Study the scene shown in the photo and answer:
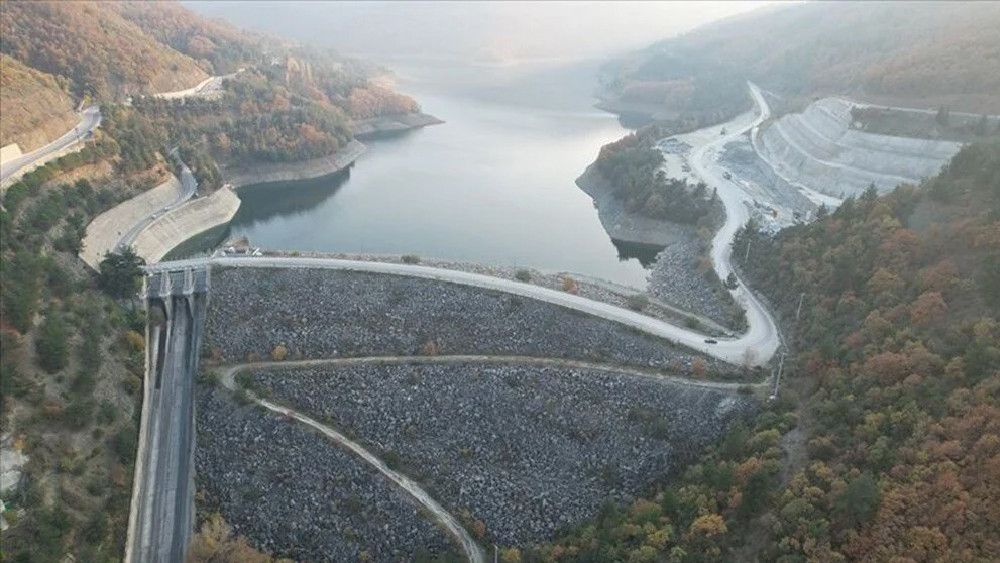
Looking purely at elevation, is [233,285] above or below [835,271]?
below

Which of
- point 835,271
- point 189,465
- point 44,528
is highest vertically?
point 835,271

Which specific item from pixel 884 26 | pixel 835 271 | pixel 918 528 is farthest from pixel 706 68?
pixel 918 528

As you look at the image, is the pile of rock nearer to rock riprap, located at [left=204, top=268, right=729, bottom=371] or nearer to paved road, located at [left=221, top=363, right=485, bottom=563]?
rock riprap, located at [left=204, top=268, right=729, bottom=371]

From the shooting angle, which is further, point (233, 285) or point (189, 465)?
point (233, 285)

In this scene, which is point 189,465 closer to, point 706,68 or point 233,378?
point 233,378

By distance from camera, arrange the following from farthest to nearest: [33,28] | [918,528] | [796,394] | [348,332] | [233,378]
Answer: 1. [33,28]
2. [348,332]
3. [233,378]
4. [796,394]
5. [918,528]

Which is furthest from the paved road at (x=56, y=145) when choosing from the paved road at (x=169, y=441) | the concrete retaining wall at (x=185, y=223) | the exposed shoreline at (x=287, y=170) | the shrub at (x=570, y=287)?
the shrub at (x=570, y=287)

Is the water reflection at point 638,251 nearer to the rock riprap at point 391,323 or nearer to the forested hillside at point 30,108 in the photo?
the rock riprap at point 391,323
